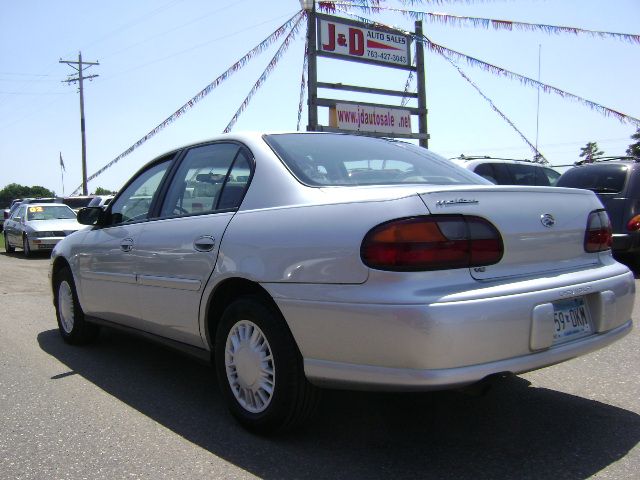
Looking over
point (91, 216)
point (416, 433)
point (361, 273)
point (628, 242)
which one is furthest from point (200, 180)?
point (628, 242)

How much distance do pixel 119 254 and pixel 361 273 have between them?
7.73 ft

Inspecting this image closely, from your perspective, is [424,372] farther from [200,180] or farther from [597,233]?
[200,180]

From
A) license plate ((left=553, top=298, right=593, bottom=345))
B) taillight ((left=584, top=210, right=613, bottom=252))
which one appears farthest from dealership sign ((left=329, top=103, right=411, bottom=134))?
license plate ((left=553, top=298, right=593, bottom=345))

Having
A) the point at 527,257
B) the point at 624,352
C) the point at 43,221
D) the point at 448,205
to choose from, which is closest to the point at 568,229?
the point at 527,257

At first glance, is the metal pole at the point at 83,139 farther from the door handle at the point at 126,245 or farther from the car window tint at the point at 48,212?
the door handle at the point at 126,245

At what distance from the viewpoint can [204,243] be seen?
137 inches

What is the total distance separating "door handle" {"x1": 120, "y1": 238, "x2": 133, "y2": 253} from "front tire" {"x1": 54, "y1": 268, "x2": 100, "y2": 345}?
112 cm

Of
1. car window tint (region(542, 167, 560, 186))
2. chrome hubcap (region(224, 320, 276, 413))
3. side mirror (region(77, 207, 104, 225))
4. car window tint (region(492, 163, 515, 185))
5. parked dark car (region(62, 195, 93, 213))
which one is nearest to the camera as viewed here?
chrome hubcap (region(224, 320, 276, 413))

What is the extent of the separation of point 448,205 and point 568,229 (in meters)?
0.79

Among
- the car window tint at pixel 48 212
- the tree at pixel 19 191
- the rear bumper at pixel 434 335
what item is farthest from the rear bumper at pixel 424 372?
the tree at pixel 19 191

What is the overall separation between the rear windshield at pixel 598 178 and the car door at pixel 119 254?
6402 mm

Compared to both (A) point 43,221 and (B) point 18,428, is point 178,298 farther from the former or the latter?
(A) point 43,221

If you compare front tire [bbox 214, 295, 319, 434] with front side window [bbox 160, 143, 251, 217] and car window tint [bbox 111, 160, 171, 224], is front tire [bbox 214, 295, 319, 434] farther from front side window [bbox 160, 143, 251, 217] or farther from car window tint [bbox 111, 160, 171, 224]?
car window tint [bbox 111, 160, 171, 224]

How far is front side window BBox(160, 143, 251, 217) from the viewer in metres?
3.61
